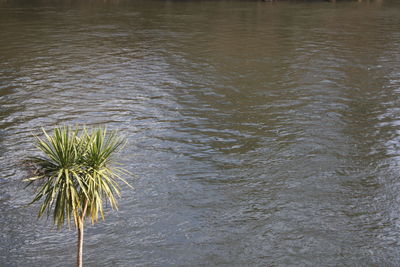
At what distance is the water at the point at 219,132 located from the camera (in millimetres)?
13516

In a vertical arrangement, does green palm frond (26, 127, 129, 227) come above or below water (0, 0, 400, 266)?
above

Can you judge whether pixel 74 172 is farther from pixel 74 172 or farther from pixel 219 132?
pixel 219 132

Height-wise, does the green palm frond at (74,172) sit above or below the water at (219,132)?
above

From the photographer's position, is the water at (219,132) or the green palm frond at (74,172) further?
the water at (219,132)

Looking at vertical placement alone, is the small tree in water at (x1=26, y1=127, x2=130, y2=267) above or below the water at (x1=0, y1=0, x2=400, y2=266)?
above

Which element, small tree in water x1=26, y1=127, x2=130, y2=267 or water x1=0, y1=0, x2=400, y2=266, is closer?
small tree in water x1=26, y1=127, x2=130, y2=267

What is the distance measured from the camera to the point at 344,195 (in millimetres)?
15906

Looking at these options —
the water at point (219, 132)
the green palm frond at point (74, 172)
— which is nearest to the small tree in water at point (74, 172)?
the green palm frond at point (74, 172)

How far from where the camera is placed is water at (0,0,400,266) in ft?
44.3

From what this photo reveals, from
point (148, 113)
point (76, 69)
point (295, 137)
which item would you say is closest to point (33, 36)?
point (76, 69)

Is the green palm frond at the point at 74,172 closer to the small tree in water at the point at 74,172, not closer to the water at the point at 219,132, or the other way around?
the small tree in water at the point at 74,172

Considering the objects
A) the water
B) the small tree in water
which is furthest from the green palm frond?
the water

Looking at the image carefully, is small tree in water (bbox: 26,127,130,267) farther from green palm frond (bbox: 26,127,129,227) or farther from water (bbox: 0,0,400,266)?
water (bbox: 0,0,400,266)

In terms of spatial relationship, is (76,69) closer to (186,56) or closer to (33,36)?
(186,56)
